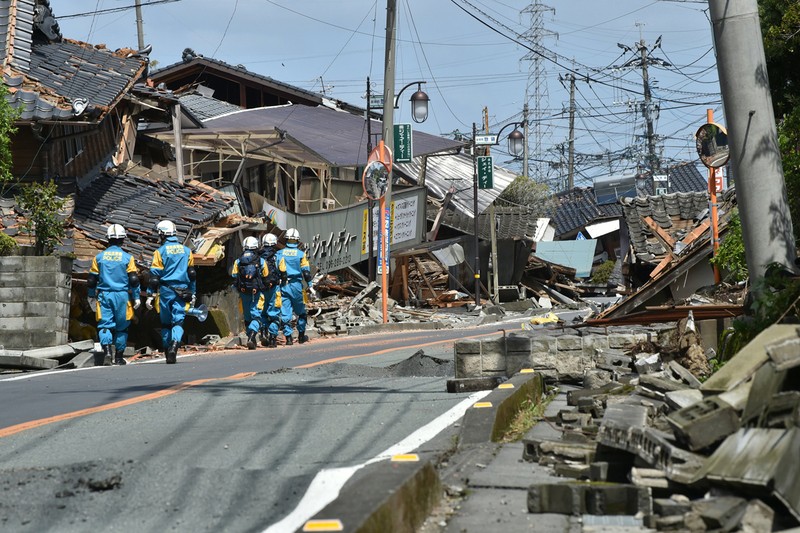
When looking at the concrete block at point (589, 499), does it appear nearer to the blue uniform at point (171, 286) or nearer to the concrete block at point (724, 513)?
the concrete block at point (724, 513)

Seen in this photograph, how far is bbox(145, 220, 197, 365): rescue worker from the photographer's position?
16266 millimetres

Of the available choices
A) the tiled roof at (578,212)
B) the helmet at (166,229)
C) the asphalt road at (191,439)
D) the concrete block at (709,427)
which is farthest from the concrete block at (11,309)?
the tiled roof at (578,212)

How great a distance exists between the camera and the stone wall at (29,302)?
643 inches

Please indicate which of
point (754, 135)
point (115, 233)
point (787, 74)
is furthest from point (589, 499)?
point (115, 233)

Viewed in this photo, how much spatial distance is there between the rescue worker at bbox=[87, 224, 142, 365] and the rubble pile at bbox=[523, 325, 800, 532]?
10466mm

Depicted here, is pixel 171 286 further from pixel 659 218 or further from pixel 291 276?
pixel 659 218

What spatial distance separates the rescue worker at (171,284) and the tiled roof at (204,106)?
1896 centimetres

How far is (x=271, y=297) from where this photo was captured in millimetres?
19812

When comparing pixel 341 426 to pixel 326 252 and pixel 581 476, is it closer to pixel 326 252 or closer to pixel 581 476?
pixel 581 476

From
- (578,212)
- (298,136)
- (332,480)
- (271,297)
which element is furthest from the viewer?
(578,212)

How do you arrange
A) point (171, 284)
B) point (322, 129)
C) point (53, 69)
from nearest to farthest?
point (171, 284), point (53, 69), point (322, 129)

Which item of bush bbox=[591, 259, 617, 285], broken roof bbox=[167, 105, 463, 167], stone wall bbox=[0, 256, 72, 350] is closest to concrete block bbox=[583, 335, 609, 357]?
stone wall bbox=[0, 256, 72, 350]

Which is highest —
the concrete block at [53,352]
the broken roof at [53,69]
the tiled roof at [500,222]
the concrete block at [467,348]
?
the broken roof at [53,69]

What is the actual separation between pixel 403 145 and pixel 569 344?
96.1ft
